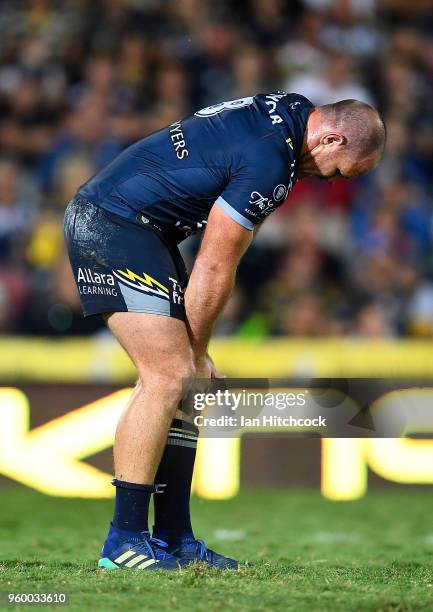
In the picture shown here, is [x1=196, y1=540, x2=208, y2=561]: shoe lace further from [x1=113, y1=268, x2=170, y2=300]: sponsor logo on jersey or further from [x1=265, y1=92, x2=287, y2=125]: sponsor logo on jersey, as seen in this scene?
[x1=265, y1=92, x2=287, y2=125]: sponsor logo on jersey

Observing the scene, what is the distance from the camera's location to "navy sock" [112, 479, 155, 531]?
4.67 m

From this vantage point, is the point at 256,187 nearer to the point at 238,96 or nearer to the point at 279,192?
the point at 279,192

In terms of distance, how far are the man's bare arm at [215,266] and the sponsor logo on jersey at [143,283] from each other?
0.10 meters

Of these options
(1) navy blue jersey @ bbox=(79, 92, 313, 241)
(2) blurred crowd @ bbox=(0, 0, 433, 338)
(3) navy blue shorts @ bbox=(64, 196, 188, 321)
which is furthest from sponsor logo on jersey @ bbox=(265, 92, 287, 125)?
(2) blurred crowd @ bbox=(0, 0, 433, 338)

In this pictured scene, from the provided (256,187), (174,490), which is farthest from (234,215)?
(174,490)

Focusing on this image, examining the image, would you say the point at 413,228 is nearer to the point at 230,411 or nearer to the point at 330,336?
the point at 330,336

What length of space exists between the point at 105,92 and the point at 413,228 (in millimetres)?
3293

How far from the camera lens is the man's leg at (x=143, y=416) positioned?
4.62 meters

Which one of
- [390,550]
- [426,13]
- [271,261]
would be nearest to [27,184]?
[271,261]

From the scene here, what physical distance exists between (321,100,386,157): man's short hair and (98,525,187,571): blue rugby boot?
1.84 m

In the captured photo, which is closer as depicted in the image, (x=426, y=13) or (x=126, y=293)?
(x=126, y=293)

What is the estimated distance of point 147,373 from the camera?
4641 mm

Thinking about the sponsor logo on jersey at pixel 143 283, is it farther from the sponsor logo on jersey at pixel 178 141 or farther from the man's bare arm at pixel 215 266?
the sponsor logo on jersey at pixel 178 141

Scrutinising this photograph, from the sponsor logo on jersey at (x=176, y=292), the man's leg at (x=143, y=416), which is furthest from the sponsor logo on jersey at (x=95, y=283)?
the sponsor logo on jersey at (x=176, y=292)
